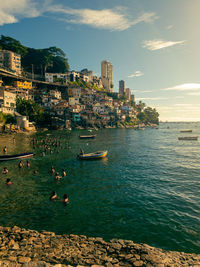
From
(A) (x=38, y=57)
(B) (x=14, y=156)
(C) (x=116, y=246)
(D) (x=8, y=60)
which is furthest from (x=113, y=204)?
(A) (x=38, y=57)

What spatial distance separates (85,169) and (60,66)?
164 meters

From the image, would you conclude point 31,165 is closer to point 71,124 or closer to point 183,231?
point 183,231

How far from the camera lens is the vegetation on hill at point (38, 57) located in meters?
139

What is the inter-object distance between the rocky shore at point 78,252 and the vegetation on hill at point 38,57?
479 feet

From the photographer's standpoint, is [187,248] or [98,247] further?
[187,248]

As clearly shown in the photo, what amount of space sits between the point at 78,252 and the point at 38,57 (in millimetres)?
176186

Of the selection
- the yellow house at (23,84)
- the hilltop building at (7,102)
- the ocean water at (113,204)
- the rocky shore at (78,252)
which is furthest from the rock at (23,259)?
the yellow house at (23,84)

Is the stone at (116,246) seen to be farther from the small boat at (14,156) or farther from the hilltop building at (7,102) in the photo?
the hilltop building at (7,102)

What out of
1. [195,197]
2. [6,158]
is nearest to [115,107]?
[6,158]

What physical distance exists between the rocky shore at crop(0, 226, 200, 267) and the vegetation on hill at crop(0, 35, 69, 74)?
146 meters

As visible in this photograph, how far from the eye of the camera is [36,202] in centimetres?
1914

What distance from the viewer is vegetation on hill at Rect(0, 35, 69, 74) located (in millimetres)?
139250

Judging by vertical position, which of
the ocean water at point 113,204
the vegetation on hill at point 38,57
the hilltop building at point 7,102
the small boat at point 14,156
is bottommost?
the ocean water at point 113,204

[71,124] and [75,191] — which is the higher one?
[71,124]
